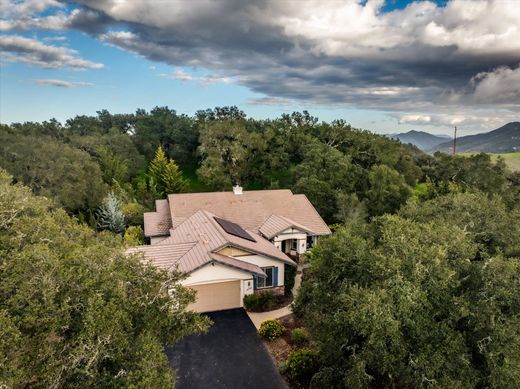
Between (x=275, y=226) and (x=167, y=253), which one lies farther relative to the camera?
(x=275, y=226)

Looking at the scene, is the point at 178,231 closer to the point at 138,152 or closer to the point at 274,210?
the point at 274,210

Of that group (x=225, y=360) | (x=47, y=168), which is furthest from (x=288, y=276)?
(x=47, y=168)

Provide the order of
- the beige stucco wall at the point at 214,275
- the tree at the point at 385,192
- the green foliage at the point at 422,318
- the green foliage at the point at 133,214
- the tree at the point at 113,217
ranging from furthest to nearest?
1. the tree at the point at 385,192
2. the green foliage at the point at 133,214
3. the tree at the point at 113,217
4. the beige stucco wall at the point at 214,275
5. the green foliage at the point at 422,318

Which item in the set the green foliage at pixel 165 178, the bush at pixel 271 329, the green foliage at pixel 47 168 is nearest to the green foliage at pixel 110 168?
the green foliage at pixel 165 178

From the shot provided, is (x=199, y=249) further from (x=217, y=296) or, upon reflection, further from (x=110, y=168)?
(x=110, y=168)

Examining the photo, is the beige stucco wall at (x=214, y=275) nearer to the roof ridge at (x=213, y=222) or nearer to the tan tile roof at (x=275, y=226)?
the roof ridge at (x=213, y=222)

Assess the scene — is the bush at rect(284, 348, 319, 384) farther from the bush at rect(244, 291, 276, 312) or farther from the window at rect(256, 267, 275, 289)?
the window at rect(256, 267, 275, 289)

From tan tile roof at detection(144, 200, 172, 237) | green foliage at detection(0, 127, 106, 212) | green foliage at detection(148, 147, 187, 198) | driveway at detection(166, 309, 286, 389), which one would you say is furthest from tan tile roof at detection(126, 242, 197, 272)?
green foliage at detection(148, 147, 187, 198)
